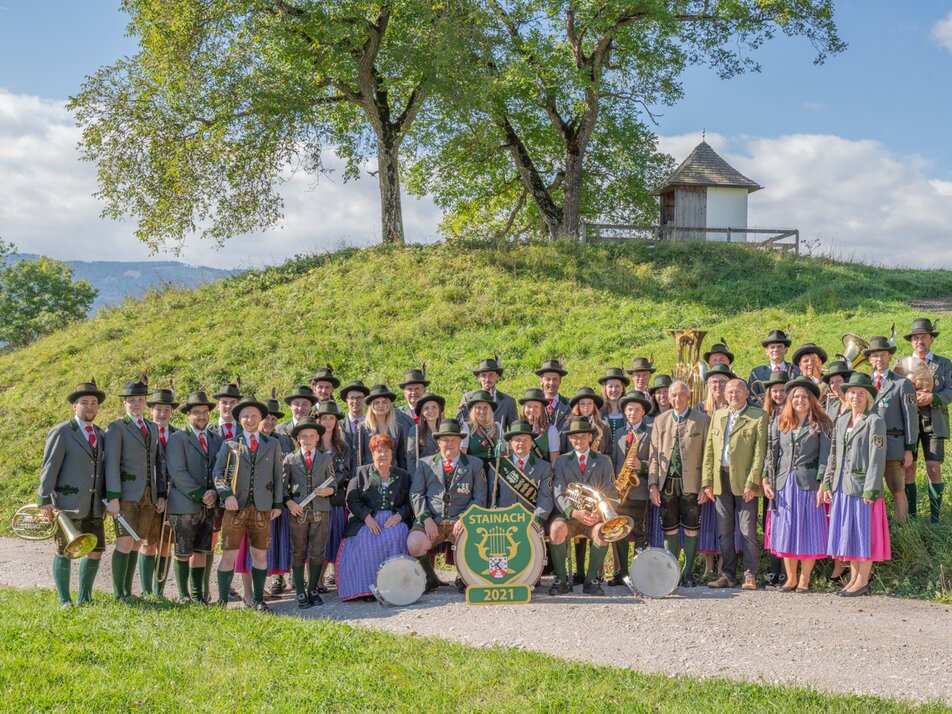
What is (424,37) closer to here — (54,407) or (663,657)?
(54,407)

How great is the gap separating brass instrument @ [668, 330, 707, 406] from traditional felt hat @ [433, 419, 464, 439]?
3.37m

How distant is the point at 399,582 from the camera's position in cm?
866

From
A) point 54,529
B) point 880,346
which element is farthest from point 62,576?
point 880,346

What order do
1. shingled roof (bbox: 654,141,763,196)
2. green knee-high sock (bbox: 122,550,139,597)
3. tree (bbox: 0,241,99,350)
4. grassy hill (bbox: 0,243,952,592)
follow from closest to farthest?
green knee-high sock (bbox: 122,550,139,597), grassy hill (bbox: 0,243,952,592), shingled roof (bbox: 654,141,763,196), tree (bbox: 0,241,99,350)

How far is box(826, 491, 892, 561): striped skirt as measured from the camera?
335 inches

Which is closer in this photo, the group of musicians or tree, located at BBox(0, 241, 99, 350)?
the group of musicians

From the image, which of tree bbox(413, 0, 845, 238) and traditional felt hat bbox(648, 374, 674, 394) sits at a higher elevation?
tree bbox(413, 0, 845, 238)

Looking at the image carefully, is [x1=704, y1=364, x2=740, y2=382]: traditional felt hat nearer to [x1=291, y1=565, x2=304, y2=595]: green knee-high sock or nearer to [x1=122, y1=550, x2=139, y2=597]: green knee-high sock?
[x1=291, y1=565, x2=304, y2=595]: green knee-high sock

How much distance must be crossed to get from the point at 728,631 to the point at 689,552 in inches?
81.2

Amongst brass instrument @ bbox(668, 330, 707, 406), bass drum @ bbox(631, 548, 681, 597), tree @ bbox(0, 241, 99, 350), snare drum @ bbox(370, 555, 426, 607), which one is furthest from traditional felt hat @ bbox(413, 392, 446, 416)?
tree @ bbox(0, 241, 99, 350)

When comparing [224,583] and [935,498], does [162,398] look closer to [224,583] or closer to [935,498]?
[224,583]

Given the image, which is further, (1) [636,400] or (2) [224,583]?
(1) [636,400]

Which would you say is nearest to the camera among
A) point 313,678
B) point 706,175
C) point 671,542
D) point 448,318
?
point 313,678

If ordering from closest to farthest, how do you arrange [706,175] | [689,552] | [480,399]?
[689,552], [480,399], [706,175]
